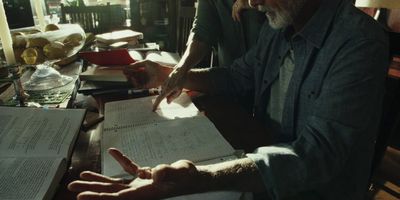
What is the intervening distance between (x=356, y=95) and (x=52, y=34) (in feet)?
3.28

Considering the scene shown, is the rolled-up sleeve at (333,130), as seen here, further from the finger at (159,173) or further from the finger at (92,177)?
the finger at (92,177)

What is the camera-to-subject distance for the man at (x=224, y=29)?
4.70 ft

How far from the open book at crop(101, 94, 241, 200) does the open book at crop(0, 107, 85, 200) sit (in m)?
0.10

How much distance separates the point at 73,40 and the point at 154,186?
2.65 feet

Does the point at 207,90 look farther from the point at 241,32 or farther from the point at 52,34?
the point at 52,34

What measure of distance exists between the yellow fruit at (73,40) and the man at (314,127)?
2.05 ft

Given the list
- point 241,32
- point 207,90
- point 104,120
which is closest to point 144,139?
point 104,120

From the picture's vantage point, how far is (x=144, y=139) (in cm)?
86

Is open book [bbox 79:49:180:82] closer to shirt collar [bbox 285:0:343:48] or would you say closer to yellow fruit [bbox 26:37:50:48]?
yellow fruit [bbox 26:37:50:48]

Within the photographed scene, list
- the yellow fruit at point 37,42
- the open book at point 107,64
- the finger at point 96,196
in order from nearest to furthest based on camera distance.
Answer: the finger at point 96,196 → the yellow fruit at point 37,42 → the open book at point 107,64

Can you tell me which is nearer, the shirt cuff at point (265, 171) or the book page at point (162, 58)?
the shirt cuff at point (265, 171)

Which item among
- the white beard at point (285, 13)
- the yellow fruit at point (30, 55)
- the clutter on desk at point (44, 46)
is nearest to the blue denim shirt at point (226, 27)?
the white beard at point (285, 13)

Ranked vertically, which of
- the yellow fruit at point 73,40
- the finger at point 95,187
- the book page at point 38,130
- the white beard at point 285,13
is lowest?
the book page at point 38,130

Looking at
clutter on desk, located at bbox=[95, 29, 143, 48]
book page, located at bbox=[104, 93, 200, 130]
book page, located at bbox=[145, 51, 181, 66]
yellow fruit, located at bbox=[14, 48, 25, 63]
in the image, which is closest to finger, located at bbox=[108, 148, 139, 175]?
book page, located at bbox=[104, 93, 200, 130]
